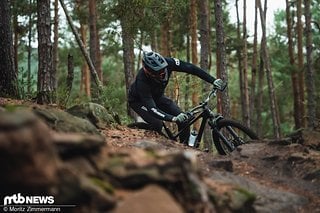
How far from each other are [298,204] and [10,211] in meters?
3.16

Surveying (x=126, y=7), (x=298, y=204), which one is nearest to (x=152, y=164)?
(x=298, y=204)

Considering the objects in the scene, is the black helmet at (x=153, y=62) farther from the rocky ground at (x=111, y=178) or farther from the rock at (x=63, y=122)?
the rocky ground at (x=111, y=178)

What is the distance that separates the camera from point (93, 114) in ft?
24.9

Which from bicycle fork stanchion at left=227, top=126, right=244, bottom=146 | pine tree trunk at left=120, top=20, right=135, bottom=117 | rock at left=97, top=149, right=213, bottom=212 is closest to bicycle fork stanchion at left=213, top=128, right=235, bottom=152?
bicycle fork stanchion at left=227, top=126, right=244, bottom=146

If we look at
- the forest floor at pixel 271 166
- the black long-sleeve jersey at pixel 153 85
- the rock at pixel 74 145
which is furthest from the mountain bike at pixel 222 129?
the rock at pixel 74 145

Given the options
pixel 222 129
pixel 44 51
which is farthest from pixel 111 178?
pixel 44 51

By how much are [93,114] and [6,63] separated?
316 cm

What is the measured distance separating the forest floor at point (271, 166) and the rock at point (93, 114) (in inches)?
11.5

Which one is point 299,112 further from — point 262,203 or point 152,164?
point 152,164

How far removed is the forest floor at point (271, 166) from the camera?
523 centimetres

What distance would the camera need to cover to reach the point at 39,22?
29.3ft

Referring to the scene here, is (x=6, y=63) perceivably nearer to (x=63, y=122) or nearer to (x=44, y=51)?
(x=44, y=51)

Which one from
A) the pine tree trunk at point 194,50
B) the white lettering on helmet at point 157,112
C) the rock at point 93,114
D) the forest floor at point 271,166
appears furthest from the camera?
the pine tree trunk at point 194,50

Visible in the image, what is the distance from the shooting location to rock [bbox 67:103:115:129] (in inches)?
289
